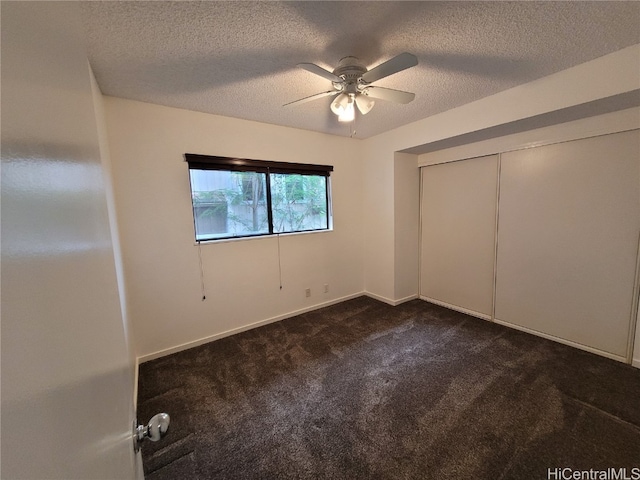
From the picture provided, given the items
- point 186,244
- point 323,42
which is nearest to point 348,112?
point 323,42

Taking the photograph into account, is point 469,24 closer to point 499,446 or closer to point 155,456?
point 499,446

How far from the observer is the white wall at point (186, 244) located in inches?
91.4

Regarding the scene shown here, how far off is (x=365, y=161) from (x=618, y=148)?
96.9 inches

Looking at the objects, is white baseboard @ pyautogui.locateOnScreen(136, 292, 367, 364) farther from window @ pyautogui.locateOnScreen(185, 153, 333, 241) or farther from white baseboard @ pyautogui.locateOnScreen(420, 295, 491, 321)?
white baseboard @ pyautogui.locateOnScreen(420, 295, 491, 321)

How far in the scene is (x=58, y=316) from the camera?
325 mm

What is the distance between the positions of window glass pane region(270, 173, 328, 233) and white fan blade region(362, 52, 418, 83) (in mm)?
1686

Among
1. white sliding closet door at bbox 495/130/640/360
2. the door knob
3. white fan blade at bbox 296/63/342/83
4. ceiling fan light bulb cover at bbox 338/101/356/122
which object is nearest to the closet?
white sliding closet door at bbox 495/130/640/360

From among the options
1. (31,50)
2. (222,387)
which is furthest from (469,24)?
(222,387)

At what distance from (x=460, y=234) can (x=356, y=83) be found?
2334mm

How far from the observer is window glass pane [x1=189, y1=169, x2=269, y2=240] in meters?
2.71

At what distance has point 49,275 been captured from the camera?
315 mm

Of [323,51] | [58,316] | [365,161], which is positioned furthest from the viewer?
[365,161]

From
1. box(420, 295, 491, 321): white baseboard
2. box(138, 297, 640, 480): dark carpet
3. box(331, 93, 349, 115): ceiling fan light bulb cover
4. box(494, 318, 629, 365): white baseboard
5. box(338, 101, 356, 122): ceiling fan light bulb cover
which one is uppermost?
box(331, 93, 349, 115): ceiling fan light bulb cover

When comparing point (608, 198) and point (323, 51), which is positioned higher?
point (323, 51)
